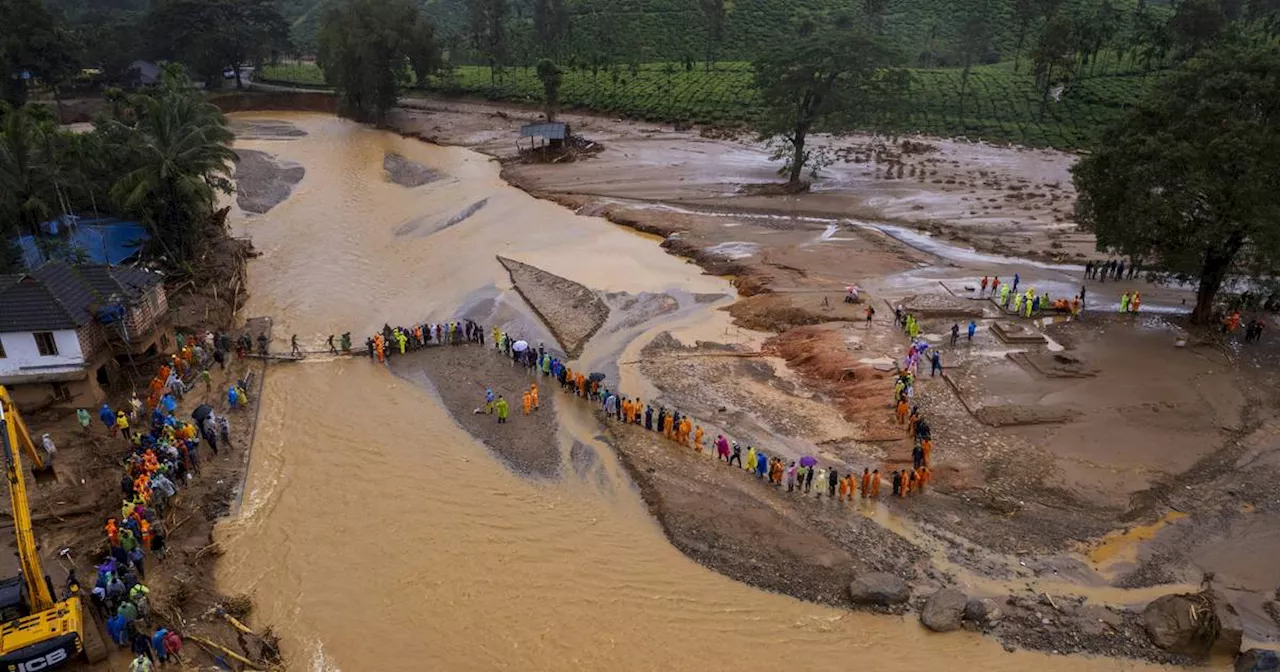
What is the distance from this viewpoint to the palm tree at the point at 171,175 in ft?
121

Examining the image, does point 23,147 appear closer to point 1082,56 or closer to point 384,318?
point 384,318

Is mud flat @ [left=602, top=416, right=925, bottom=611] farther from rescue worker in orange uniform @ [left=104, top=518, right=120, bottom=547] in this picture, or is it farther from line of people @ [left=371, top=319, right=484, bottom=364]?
rescue worker in orange uniform @ [left=104, top=518, right=120, bottom=547]

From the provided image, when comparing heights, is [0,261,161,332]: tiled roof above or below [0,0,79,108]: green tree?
below

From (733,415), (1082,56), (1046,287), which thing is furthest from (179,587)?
(1082,56)

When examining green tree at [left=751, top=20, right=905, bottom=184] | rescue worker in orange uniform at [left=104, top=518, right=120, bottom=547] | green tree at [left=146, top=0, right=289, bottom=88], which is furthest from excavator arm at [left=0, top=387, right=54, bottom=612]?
green tree at [left=146, top=0, right=289, bottom=88]

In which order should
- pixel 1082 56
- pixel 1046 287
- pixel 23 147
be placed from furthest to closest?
pixel 1082 56, pixel 1046 287, pixel 23 147

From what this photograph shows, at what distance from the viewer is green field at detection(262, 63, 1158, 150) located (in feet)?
238

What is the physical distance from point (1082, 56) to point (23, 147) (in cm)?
8505

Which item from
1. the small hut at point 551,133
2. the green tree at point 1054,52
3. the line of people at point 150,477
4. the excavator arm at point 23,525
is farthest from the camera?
the green tree at point 1054,52

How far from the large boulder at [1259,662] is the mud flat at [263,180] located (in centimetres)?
5529

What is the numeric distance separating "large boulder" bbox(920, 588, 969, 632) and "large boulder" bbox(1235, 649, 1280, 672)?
18.6ft

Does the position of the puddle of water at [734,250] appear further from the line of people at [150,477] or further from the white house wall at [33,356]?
the white house wall at [33,356]

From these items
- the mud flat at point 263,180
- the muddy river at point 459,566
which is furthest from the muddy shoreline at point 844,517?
the mud flat at point 263,180

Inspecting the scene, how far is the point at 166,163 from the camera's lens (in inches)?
1436
